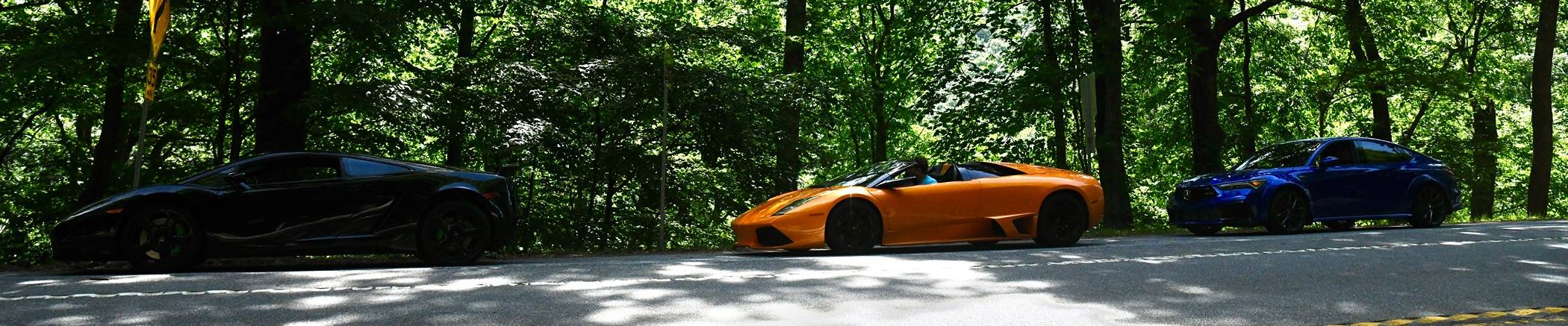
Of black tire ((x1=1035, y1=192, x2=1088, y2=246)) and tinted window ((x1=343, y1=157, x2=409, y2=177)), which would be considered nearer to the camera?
tinted window ((x1=343, y1=157, x2=409, y2=177))

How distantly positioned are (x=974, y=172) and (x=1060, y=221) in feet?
3.50

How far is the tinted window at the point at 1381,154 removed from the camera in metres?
16.6

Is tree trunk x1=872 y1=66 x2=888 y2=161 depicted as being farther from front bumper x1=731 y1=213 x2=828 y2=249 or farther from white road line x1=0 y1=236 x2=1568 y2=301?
white road line x1=0 y1=236 x2=1568 y2=301

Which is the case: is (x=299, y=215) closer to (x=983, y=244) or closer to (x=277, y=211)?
(x=277, y=211)

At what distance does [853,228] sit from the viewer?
1195cm

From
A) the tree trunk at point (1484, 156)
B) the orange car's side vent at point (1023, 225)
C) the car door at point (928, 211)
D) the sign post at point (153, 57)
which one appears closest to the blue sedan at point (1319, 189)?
the orange car's side vent at point (1023, 225)

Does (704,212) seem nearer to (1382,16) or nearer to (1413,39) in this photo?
(1382,16)

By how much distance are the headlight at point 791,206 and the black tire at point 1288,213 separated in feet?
21.7

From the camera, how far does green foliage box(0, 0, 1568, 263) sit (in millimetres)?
15234

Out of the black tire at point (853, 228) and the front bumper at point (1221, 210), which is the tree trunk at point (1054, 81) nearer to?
the front bumper at point (1221, 210)

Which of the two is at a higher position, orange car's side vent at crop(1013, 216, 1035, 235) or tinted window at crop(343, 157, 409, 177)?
tinted window at crop(343, 157, 409, 177)

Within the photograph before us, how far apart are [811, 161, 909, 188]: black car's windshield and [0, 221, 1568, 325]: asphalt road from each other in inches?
54.6

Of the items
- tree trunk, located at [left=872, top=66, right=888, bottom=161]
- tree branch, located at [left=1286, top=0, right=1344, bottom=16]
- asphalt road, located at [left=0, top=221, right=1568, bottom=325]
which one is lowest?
asphalt road, located at [left=0, top=221, right=1568, bottom=325]

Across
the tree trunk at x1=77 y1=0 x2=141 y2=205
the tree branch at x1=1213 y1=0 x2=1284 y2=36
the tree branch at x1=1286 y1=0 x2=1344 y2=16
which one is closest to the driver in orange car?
the tree trunk at x1=77 y1=0 x2=141 y2=205
